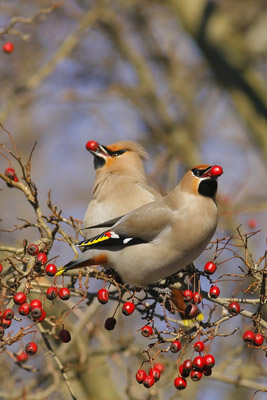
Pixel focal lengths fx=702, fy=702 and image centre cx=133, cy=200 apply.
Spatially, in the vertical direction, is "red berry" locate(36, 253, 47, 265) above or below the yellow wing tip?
above

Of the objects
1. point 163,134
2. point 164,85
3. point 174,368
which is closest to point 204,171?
point 174,368

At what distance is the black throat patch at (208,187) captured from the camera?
141 inches

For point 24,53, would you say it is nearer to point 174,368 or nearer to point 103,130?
point 103,130

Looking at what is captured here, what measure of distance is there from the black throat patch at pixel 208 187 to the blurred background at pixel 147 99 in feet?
5.09

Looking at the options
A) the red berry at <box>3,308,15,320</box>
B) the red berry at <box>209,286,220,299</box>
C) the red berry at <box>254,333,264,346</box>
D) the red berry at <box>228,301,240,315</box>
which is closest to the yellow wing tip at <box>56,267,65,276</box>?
the red berry at <box>3,308,15,320</box>

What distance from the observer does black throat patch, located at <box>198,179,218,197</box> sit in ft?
11.8

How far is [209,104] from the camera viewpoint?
9.45m

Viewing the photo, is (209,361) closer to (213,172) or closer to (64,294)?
(64,294)

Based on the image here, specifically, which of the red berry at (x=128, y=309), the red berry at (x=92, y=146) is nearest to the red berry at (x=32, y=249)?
the red berry at (x=128, y=309)

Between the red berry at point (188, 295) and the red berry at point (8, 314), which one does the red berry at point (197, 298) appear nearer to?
the red berry at point (188, 295)

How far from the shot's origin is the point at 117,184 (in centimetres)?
475

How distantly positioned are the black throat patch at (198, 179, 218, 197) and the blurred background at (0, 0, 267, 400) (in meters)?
1.55

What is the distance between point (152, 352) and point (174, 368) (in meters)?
0.50

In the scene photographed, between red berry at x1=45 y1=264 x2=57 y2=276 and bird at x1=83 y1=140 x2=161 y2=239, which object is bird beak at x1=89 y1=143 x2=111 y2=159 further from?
red berry at x1=45 y1=264 x2=57 y2=276
